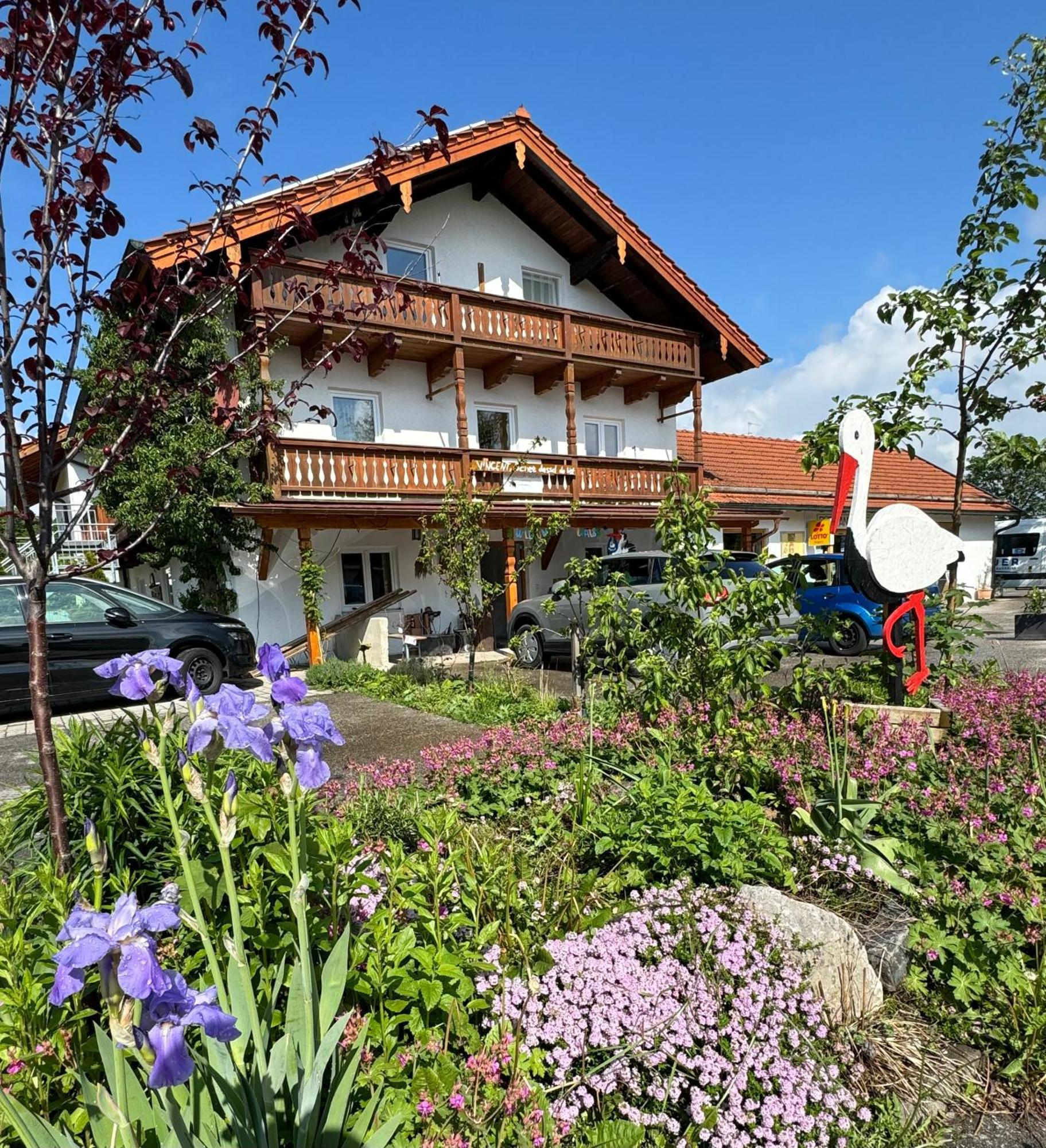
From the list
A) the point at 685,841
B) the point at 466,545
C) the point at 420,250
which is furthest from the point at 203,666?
the point at 420,250

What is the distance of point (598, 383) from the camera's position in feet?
51.2

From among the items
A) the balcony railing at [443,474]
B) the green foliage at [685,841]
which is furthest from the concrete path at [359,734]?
the balcony railing at [443,474]

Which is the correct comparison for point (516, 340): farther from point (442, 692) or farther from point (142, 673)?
point (142, 673)

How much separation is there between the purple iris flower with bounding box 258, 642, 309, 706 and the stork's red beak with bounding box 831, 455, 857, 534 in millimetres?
4688

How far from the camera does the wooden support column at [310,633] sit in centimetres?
1045

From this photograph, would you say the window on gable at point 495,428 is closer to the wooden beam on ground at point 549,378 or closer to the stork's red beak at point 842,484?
the wooden beam on ground at point 549,378

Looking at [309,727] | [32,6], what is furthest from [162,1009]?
[32,6]

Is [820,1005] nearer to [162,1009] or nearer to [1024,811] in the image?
[1024,811]

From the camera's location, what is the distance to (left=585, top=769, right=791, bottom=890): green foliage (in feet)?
8.28

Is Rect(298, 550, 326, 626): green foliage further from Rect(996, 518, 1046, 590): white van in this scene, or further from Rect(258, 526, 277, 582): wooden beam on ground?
Rect(996, 518, 1046, 590): white van

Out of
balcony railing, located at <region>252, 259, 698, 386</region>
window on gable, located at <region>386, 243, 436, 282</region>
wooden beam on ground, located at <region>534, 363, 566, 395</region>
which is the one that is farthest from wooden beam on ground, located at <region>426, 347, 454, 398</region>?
wooden beam on ground, located at <region>534, 363, 566, 395</region>

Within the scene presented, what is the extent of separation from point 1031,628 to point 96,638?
47.5 feet

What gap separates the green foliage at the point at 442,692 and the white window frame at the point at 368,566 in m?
2.77

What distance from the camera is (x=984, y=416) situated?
605 centimetres
